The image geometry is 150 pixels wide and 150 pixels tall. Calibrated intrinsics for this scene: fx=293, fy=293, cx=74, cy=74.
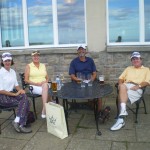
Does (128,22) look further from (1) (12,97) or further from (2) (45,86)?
(1) (12,97)

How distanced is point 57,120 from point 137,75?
1.60 meters

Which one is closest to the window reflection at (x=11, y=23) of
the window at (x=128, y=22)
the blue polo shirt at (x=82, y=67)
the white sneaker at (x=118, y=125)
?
the blue polo shirt at (x=82, y=67)

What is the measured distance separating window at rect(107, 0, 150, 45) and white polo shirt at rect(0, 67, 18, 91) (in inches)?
101

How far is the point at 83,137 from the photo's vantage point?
4.10 m

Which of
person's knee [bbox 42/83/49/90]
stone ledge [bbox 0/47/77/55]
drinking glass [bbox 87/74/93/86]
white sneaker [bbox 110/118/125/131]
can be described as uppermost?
stone ledge [bbox 0/47/77/55]

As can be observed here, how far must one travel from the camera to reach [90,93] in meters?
4.17

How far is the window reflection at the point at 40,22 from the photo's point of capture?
21.9 ft

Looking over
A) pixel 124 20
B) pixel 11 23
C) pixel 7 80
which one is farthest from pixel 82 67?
pixel 11 23

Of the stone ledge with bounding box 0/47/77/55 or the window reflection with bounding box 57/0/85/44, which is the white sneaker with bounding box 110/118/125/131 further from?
the window reflection with bounding box 57/0/85/44

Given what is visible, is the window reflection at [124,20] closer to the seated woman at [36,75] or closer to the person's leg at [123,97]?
the seated woman at [36,75]

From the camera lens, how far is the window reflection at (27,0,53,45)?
6664 millimetres

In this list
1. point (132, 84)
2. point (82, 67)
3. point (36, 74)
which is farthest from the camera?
point (82, 67)

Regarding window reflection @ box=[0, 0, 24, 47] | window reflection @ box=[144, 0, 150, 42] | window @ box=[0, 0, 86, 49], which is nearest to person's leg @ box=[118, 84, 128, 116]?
window reflection @ box=[144, 0, 150, 42]

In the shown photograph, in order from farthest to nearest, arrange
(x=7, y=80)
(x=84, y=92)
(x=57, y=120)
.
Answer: (x=7, y=80), (x=84, y=92), (x=57, y=120)
